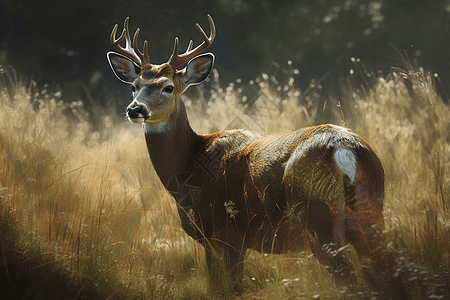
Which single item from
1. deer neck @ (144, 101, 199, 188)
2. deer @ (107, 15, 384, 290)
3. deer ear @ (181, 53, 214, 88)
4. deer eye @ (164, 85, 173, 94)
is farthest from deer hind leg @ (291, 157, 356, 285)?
deer ear @ (181, 53, 214, 88)

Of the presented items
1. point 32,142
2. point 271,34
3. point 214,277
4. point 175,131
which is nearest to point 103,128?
point 32,142

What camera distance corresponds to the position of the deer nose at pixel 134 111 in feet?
10.2

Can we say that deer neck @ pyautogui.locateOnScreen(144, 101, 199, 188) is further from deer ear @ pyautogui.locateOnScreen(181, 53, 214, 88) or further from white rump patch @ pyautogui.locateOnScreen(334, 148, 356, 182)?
white rump patch @ pyautogui.locateOnScreen(334, 148, 356, 182)

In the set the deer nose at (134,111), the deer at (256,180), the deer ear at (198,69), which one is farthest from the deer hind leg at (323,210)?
the deer ear at (198,69)

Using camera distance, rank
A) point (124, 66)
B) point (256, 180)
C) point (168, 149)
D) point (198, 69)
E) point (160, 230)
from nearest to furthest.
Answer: point (256, 180) < point (160, 230) < point (168, 149) < point (198, 69) < point (124, 66)

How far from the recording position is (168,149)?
3420 mm

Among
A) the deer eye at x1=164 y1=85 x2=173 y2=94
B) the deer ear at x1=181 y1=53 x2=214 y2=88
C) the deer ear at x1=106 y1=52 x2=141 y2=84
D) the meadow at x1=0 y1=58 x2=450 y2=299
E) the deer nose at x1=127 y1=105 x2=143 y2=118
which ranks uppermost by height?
the deer ear at x1=106 y1=52 x2=141 y2=84

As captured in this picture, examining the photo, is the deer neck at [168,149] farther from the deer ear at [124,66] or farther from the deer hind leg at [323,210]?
the deer hind leg at [323,210]

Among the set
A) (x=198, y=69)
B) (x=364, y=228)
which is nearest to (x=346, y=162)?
(x=364, y=228)

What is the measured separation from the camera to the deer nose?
10.2 feet

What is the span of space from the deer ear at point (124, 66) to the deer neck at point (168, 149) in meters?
0.77

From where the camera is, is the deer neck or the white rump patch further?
the deer neck

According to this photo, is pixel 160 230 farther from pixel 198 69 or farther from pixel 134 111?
pixel 198 69

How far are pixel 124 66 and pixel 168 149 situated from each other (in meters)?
1.12
